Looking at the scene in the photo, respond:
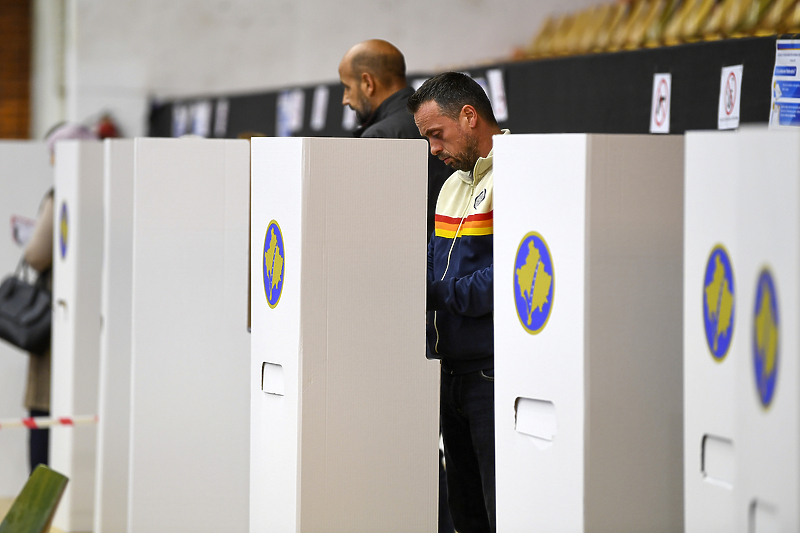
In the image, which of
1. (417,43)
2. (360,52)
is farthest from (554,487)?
(417,43)

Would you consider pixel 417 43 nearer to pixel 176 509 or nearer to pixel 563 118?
pixel 563 118

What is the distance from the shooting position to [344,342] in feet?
6.66

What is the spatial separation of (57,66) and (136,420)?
713cm

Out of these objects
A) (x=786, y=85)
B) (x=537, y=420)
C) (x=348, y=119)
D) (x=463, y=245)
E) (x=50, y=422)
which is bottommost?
(x=50, y=422)

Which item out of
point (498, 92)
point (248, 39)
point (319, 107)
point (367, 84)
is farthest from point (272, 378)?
point (248, 39)

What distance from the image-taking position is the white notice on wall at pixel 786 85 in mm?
2850

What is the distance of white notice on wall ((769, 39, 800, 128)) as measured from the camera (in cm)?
285

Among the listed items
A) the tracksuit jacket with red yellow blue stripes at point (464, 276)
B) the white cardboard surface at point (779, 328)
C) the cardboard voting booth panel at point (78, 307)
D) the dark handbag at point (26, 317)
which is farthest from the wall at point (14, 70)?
the white cardboard surface at point (779, 328)

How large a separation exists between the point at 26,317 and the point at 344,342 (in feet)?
8.09

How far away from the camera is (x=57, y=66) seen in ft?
30.2

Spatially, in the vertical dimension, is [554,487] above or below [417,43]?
below

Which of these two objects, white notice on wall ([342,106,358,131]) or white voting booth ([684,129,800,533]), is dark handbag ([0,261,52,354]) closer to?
white notice on wall ([342,106,358,131])

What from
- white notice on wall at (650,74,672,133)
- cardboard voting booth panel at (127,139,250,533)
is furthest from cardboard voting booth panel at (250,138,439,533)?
white notice on wall at (650,74,672,133)

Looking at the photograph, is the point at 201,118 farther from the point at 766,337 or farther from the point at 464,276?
the point at 766,337
